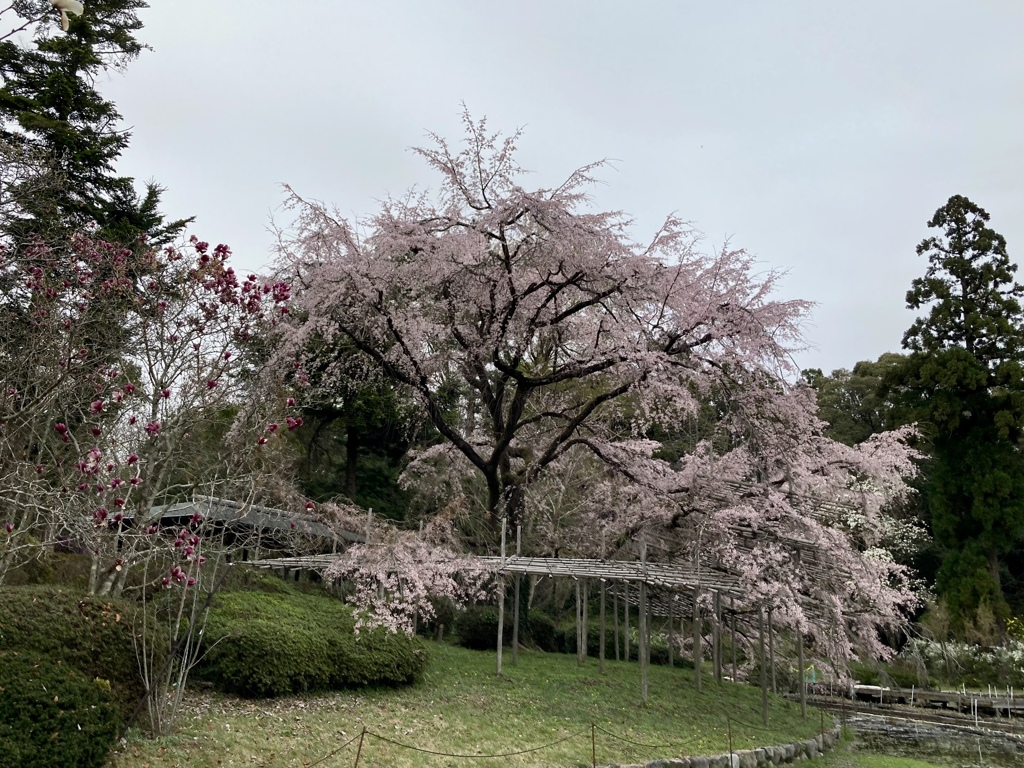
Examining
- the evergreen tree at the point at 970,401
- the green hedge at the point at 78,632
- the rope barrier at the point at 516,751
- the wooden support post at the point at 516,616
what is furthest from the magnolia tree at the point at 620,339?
the evergreen tree at the point at 970,401

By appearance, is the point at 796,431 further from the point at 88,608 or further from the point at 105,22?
the point at 105,22

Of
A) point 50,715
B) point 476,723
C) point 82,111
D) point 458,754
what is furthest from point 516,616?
point 82,111

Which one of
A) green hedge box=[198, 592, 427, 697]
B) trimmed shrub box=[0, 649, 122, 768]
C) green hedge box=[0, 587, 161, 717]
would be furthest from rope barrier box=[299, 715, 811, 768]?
green hedge box=[0, 587, 161, 717]

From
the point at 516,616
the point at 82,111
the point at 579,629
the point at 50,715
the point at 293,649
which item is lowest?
the point at 50,715

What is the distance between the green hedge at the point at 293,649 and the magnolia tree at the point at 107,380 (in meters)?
1.11

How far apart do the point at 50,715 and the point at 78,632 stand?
1.10 metres

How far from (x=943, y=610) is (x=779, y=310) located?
50.7 ft

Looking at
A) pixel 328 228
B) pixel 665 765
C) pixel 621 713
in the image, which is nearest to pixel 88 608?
pixel 665 765

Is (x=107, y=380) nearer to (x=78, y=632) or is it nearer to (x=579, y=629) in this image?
(x=78, y=632)

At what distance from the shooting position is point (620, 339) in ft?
41.7

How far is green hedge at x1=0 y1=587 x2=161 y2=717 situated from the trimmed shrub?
0.25m

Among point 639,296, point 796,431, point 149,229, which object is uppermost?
point 149,229

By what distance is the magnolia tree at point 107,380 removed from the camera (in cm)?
626

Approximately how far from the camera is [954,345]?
80.7 feet
